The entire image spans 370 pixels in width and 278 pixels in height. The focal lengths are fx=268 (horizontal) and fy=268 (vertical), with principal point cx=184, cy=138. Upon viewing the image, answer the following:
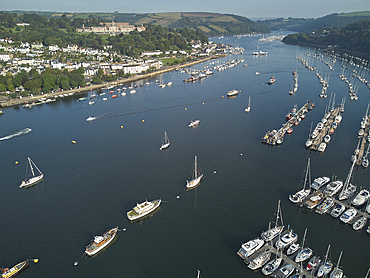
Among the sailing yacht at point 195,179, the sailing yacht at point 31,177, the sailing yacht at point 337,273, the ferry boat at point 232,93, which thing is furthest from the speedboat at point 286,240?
the ferry boat at point 232,93

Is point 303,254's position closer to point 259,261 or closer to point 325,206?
point 259,261

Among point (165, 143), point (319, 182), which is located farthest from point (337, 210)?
point (165, 143)

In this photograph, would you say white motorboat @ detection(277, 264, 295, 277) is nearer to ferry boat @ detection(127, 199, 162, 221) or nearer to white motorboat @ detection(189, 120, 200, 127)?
ferry boat @ detection(127, 199, 162, 221)

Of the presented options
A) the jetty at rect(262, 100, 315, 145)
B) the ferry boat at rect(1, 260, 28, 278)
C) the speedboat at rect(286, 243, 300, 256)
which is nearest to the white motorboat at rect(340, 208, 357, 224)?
the speedboat at rect(286, 243, 300, 256)

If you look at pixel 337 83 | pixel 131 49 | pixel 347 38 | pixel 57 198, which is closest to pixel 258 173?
pixel 57 198

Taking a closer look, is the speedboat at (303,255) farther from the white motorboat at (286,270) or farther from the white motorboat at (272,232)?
the white motorboat at (272,232)

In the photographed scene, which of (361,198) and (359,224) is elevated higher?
(361,198)
